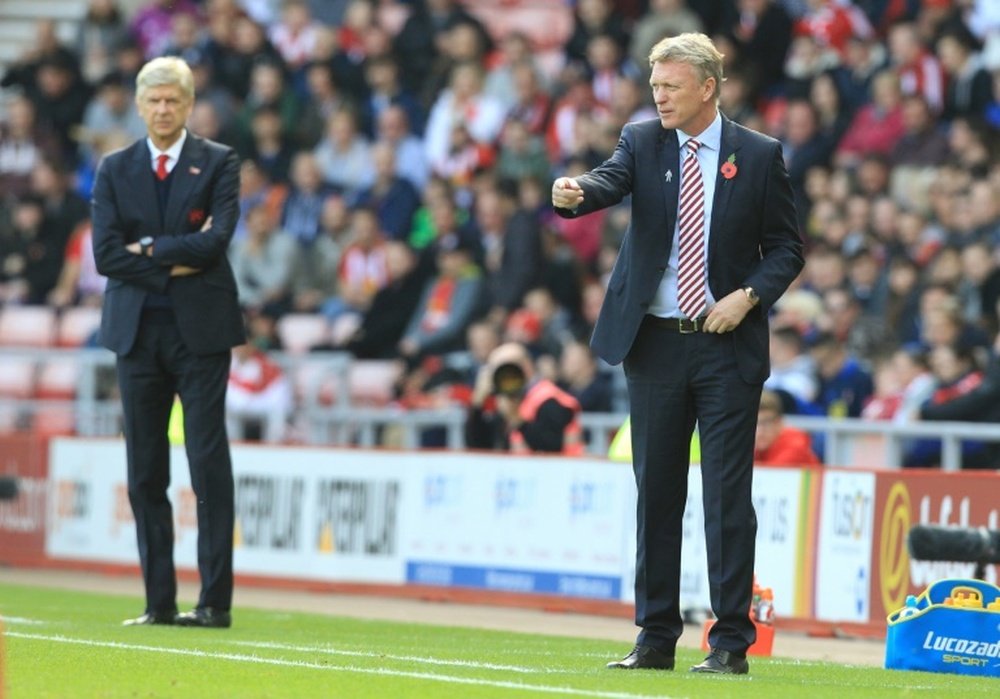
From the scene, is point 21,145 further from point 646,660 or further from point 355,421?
point 646,660

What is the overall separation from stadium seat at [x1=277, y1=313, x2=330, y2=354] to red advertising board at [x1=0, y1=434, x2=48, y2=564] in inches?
122

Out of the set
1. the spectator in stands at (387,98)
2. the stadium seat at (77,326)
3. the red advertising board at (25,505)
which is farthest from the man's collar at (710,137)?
the spectator in stands at (387,98)

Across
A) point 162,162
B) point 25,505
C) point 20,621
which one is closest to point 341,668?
point 20,621

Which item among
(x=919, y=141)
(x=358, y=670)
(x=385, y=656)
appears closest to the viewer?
(x=358, y=670)

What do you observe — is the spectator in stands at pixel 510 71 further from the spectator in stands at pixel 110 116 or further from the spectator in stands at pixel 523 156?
the spectator in stands at pixel 110 116

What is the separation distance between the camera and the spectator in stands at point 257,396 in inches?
746

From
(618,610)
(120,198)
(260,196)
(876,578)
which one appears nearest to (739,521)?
(120,198)

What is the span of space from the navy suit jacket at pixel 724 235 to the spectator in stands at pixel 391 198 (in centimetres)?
1332

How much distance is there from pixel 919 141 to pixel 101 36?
1146 centimetres

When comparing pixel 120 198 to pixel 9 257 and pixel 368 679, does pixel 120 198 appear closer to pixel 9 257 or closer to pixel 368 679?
pixel 368 679

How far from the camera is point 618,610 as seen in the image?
1500cm

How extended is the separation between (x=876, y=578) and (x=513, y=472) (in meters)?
3.34

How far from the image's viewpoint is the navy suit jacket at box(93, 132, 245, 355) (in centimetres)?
1098

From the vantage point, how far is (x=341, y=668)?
8477 mm
